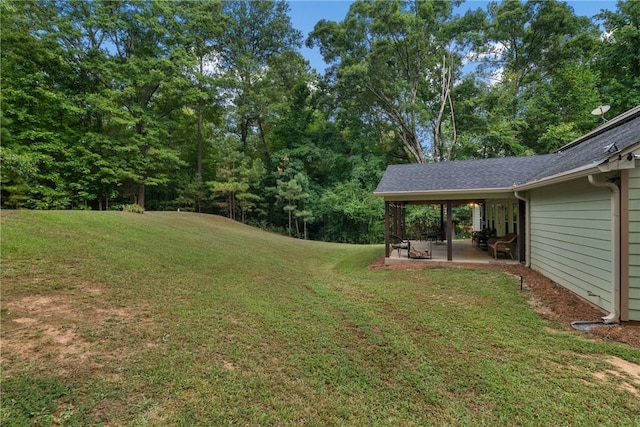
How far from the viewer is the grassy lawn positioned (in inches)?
103

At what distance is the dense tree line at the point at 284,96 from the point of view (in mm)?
16203

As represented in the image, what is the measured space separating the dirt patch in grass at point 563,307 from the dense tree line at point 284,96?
1315 centimetres

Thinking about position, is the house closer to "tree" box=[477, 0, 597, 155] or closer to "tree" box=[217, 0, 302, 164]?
"tree" box=[477, 0, 597, 155]

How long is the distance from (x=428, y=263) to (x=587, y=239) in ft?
15.3

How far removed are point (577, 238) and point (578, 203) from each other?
0.69 m

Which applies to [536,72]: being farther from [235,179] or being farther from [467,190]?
[235,179]

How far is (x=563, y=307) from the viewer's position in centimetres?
518

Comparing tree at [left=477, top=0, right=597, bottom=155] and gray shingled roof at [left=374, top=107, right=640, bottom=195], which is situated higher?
tree at [left=477, top=0, right=597, bottom=155]

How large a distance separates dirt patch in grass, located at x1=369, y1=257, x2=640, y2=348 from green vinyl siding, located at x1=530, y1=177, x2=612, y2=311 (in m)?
0.16

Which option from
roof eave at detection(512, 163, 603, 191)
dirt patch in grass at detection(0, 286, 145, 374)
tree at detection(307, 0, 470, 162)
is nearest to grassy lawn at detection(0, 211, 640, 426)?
dirt patch in grass at detection(0, 286, 145, 374)

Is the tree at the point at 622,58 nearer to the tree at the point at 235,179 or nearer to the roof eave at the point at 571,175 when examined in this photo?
the roof eave at the point at 571,175

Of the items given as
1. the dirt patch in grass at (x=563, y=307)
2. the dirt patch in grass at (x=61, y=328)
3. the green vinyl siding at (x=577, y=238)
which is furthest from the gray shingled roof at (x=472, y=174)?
the dirt patch in grass at (x=61, y=328)

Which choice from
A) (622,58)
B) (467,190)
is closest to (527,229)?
(467,190)

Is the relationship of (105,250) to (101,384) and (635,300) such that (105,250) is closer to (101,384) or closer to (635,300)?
(101,384)
